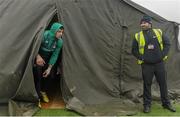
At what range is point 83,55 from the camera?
765 cm

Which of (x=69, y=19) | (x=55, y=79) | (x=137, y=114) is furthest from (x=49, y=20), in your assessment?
(x=137, y=114)

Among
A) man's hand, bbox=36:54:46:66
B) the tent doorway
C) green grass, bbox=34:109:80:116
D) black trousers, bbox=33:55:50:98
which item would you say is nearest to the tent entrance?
the tent doorway

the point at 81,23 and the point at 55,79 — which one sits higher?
the point at 81,23

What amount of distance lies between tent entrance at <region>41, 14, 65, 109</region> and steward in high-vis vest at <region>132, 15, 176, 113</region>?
159cm

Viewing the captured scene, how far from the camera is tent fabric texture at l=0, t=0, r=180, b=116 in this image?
717 cm

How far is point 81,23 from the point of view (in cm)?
773

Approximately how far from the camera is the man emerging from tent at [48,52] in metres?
7.15

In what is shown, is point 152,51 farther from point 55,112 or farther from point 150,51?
point 55,112

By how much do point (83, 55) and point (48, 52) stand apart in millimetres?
723

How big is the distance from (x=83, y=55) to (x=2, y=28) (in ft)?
5.48

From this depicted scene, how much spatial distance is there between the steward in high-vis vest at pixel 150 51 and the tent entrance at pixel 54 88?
1.59 metres

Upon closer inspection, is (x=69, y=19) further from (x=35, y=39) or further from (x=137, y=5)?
(x=137, y=5)

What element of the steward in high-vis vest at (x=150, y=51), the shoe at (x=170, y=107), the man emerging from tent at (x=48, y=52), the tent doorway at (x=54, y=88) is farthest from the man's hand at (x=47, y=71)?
the shoe at (x=170, y=107)

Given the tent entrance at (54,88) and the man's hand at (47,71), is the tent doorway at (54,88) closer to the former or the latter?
the tent entrance at (54,88)
